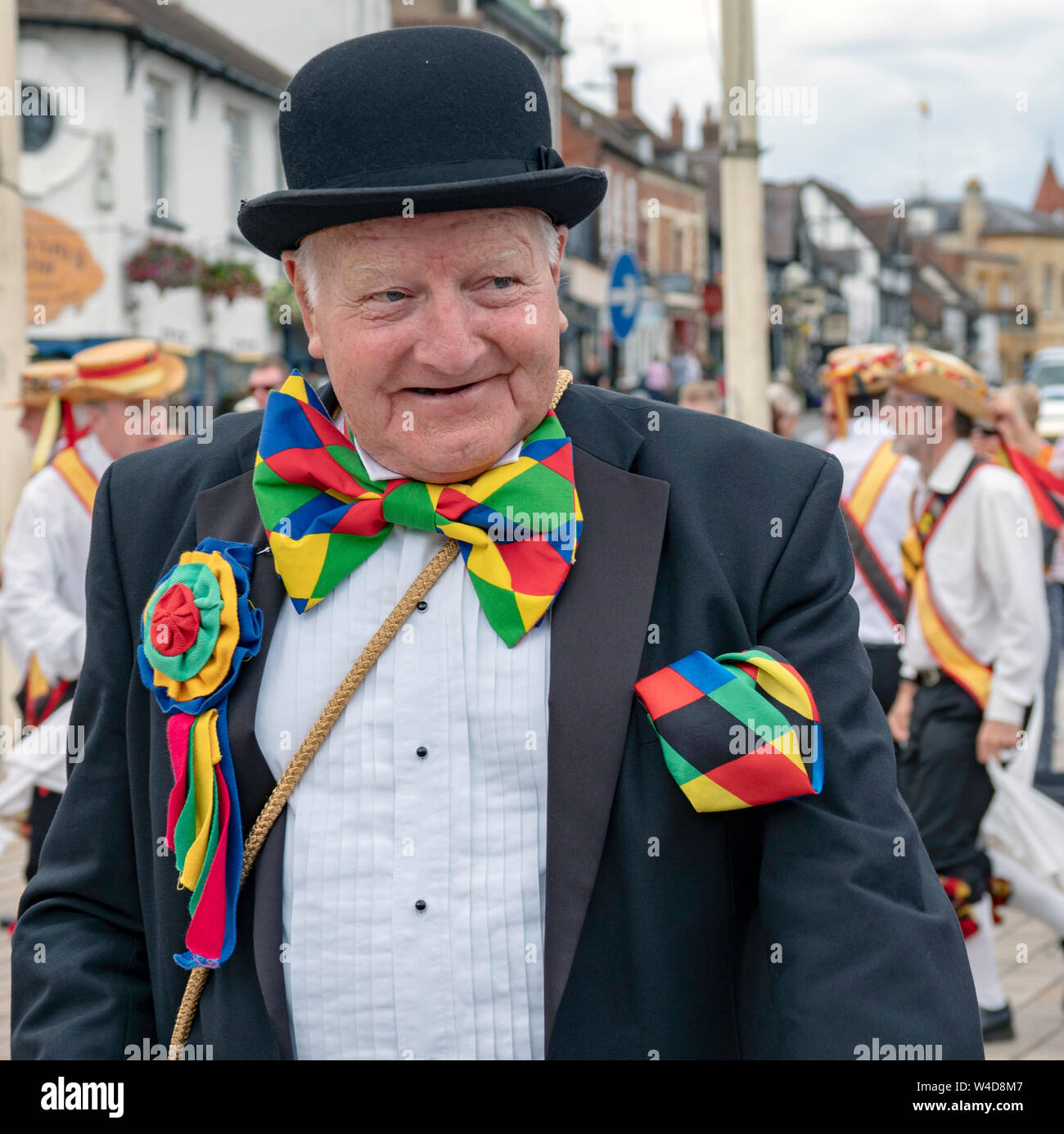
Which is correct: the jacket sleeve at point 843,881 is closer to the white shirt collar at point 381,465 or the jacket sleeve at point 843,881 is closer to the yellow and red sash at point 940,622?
the white shirt collar at point 381,465

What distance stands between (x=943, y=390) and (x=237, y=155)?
17569mm

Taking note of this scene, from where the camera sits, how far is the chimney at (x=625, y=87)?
5331cm

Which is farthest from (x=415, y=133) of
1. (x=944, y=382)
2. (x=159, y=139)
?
(x=159, y=139)

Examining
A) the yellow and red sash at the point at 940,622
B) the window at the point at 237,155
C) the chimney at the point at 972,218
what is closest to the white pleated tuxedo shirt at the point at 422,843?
the yellow and red sash at the point at 940,622

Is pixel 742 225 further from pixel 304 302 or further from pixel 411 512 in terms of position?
pixel 411 512

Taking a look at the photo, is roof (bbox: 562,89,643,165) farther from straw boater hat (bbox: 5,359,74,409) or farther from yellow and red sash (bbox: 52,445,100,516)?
yellow and red sash (bbox: 52,445,100,516)

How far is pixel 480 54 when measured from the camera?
1932mm

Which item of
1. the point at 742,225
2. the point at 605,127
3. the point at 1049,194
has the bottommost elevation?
the point at 742,225

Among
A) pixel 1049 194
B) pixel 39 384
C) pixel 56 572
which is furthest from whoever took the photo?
pixel 1049 194

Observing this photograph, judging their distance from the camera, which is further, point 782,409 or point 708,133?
point 708,133

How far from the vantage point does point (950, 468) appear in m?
5.56

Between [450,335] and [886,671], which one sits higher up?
[450,335]

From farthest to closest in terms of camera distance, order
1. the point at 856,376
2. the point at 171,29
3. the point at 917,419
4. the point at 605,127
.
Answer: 1. the point at 605,127
2. the point at 171,29
3. the point at 856,376
4. the point at 917,419

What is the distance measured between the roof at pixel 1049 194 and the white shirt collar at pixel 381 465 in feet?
454
